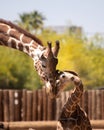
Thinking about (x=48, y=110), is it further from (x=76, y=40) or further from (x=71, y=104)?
(x=76, y=40)

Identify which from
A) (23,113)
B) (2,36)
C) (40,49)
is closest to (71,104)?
(40,49)

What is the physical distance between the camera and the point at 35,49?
392 centimetres

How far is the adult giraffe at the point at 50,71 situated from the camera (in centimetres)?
354

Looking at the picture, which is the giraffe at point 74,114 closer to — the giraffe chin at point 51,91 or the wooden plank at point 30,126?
the giraffe chin at point 51,91

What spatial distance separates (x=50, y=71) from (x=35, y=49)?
43 centimetres

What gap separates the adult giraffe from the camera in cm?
354

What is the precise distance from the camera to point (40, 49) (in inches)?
154

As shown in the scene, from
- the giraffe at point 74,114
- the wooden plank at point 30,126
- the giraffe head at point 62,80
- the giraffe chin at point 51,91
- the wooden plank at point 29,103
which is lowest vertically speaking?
the wooden plank at point 30,126

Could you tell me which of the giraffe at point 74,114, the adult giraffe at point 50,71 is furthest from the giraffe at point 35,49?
the giraffe at point 74,114

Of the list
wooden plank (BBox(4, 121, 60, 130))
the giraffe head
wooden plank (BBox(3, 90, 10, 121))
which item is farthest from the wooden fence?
the giraffe head

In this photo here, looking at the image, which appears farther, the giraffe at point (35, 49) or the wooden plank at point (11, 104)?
the wooden plank at point (11, 104)

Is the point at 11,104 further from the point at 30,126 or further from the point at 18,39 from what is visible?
the point at 18,39

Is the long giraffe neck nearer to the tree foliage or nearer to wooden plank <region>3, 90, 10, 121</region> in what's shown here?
wooden plank <region>3, 90, 10, 121</region>

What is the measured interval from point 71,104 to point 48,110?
27.8 feet
